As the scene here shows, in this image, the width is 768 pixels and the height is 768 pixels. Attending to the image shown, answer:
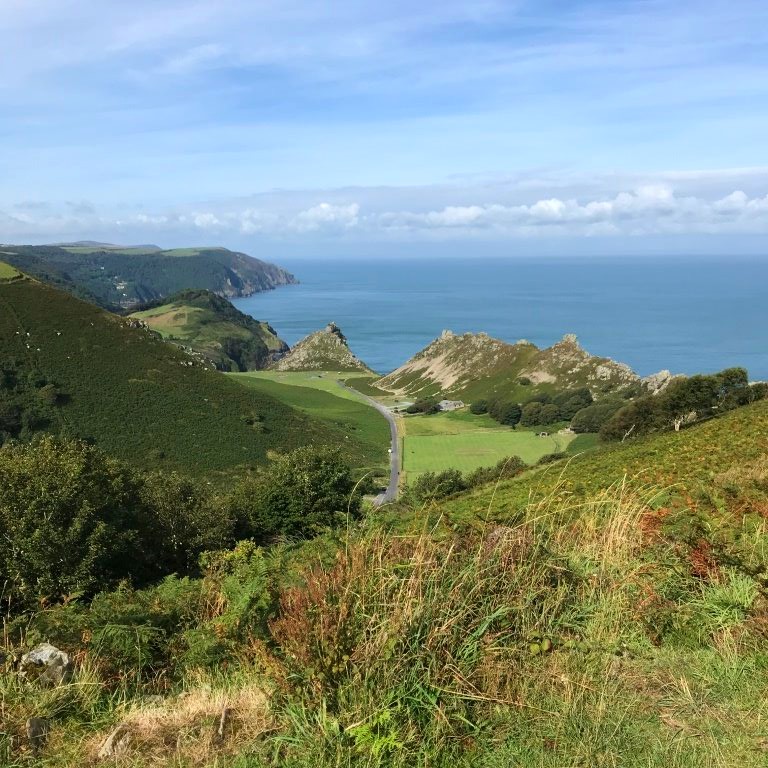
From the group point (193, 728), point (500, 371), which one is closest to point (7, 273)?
point (500, 371)

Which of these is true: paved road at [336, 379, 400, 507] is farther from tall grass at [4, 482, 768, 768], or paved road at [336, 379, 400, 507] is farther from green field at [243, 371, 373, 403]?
tall grass at [4, 482, 768, 768]

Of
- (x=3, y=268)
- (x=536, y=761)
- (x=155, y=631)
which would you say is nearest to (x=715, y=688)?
(x=536, y=761)

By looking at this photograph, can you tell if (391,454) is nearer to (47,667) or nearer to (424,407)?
(424,407)

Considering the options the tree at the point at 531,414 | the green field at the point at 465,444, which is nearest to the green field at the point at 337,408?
the green field at the point at 465,444

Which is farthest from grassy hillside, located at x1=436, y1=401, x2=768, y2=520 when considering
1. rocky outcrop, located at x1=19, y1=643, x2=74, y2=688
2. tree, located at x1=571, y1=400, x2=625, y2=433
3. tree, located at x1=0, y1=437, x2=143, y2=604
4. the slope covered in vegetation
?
tree, located at x1=571, y1=400, x2=625, y2=433

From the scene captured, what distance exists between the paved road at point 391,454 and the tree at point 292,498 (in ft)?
11.5

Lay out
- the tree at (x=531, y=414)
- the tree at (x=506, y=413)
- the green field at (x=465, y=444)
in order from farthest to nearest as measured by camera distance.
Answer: the tree at (x=506, y=413) < the tree at (x=531, y=414) < the green field at (x=465, y=444)

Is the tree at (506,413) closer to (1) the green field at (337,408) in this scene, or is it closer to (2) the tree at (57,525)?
(1) the green field at (337,408)

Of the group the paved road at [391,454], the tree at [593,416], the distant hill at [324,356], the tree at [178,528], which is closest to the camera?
the tree at [178,528]

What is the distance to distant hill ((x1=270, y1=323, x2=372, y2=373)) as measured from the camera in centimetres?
16500

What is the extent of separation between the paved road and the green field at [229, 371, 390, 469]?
A: 0.97 m

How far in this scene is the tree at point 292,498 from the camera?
A: 116 ft

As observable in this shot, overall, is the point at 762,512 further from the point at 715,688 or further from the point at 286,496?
the point at 286,496

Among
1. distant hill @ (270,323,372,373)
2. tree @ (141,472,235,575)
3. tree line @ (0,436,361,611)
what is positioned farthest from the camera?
distant hill @ (270,323,372,373)
